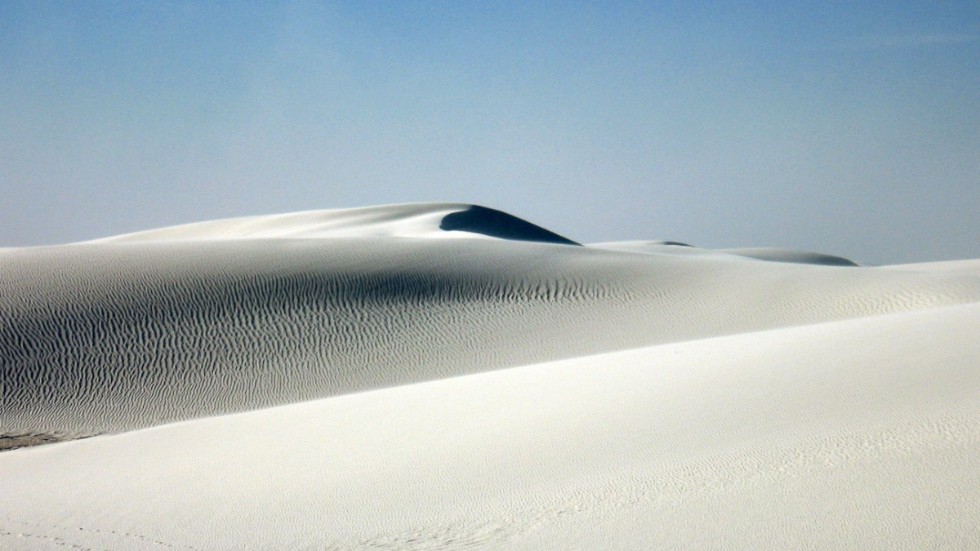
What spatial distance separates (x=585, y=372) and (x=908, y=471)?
4796 millimetres

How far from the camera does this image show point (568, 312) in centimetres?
1609

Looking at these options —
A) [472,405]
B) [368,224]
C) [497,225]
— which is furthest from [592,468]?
[497,225]

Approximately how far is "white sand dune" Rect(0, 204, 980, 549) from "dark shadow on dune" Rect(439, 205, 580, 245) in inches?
865

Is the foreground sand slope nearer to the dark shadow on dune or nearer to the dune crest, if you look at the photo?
the dune crest

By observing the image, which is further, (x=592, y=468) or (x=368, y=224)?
(x=368, y=224)

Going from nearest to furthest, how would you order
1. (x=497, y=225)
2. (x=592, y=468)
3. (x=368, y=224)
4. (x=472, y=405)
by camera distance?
(x=592, y=468)
(x=472, y=405)
(x=368, y=224)
(x=497, y=225)

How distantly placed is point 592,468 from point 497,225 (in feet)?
125

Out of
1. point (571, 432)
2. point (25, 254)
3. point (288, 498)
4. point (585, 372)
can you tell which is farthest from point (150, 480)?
point (25, 254)

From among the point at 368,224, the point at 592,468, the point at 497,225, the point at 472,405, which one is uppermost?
the point at 592,468

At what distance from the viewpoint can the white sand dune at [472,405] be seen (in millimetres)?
3988

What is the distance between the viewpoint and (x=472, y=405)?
748 centimetres

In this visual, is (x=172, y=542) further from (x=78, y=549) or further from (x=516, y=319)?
(x=516, y=319)

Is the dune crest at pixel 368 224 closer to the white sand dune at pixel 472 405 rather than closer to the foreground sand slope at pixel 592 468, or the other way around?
the white sand dune at pixel 472 405

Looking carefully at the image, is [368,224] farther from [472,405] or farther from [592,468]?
[592,468]
